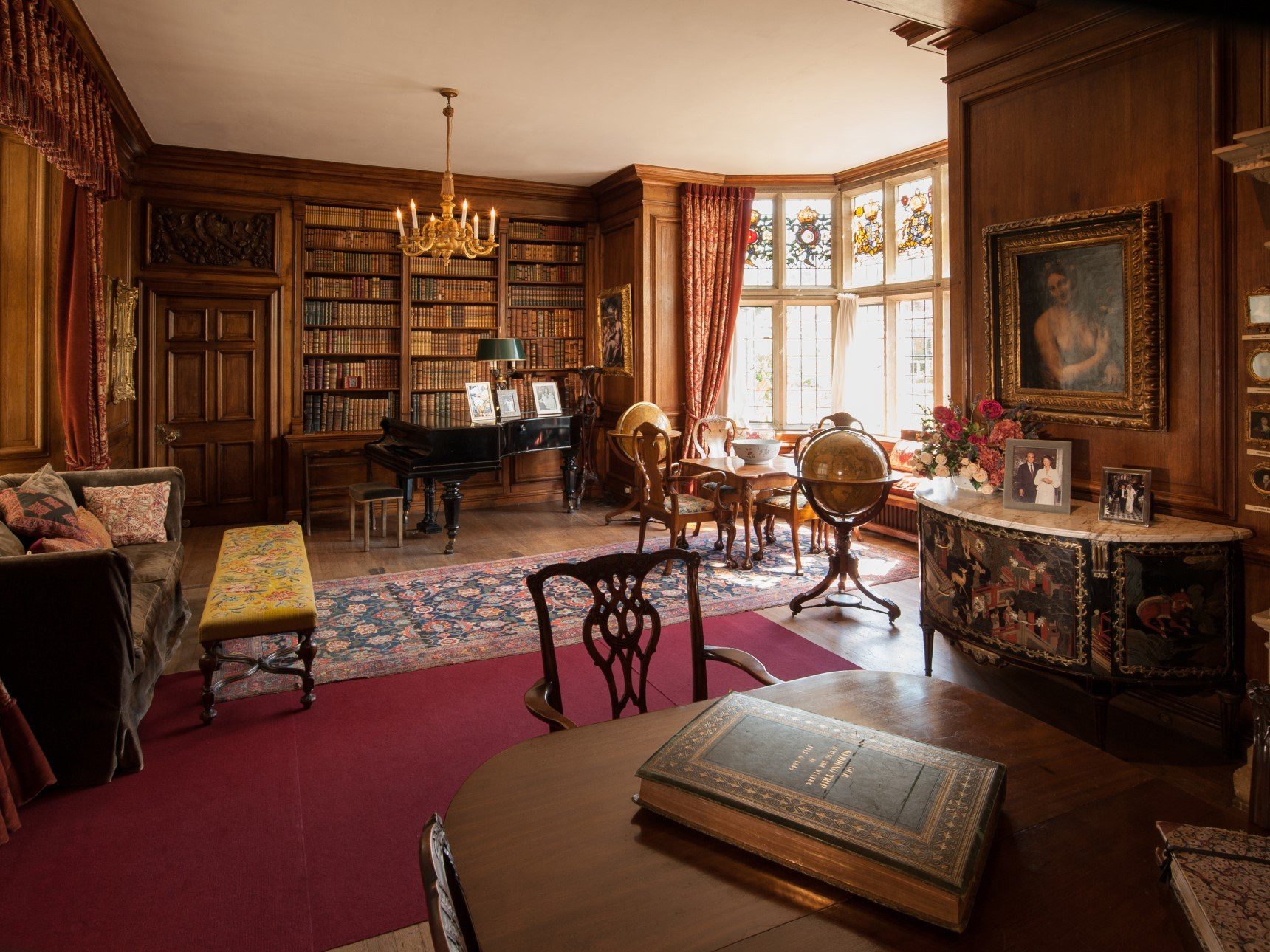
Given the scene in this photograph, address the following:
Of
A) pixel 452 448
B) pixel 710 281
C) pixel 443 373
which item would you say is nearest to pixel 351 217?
pixel 443 373

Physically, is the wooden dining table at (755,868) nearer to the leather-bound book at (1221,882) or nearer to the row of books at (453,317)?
the leather-bound book at (1221,882)

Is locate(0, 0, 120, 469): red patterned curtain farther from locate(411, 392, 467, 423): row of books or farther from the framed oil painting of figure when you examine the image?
the framed oil painting of figure

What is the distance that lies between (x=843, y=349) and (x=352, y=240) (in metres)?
4.74

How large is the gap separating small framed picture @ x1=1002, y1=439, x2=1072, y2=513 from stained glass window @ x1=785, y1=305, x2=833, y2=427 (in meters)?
4.51

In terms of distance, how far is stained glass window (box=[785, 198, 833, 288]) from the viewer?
801cm

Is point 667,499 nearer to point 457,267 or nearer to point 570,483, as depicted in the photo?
point 570,483

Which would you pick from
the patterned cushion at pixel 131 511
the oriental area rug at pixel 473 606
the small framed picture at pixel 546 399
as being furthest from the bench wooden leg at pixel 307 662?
the small framed picture at pixel 546 399

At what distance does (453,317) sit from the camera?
8.31 meters

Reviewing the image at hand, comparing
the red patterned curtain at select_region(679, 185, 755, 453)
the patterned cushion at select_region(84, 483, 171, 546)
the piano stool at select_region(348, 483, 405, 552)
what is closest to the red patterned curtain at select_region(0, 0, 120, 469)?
the patterned cushion at select_region(84, 483, 171, 546)

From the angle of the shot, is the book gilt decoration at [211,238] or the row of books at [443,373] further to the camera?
the row of books at [443,373]

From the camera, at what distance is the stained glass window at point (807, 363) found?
26.6 feet

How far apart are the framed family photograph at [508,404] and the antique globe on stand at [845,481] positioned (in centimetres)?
372

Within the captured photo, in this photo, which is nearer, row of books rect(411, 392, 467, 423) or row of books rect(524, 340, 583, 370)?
row of books rect(411, 392, 467, 423)

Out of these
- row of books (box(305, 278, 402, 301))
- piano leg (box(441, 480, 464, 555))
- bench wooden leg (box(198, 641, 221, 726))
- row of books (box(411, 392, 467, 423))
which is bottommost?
bench wooden leg (box(198, 641, 221, 726))
